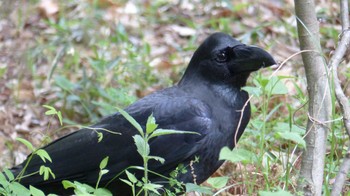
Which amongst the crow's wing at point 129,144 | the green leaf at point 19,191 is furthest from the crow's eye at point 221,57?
the green leaf at point 19,191

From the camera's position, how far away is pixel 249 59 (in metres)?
4.04

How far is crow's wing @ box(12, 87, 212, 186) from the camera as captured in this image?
3896 mm

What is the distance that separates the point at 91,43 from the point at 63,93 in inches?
35.9

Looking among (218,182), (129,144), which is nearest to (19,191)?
(129,144)

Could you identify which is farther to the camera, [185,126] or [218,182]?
[185,126]

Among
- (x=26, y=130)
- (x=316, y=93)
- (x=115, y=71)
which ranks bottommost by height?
(x=26, y=130)

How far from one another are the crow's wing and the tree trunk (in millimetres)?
555

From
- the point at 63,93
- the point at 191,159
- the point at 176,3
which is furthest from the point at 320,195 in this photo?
the point at 176,3

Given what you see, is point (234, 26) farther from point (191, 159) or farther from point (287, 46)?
point (191, 159)

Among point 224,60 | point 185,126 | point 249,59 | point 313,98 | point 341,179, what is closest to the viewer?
point 341,179

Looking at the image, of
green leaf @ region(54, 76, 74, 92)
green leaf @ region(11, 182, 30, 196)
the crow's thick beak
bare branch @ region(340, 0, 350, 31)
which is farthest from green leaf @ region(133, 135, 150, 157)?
green leaf @ region(54, 76, 74, 92)

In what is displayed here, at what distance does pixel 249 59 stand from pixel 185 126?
496 mm

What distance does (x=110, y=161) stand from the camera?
13.0 ft

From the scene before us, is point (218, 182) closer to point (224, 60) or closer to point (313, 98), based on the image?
point (313, 98)
